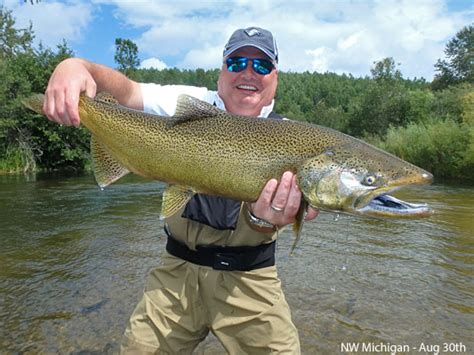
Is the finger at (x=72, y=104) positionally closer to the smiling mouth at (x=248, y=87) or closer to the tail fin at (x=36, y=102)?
the tail fin at (x=36, y=102)

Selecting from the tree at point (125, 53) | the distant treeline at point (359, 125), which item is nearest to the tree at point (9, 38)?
the distant treeline at point (359, 125)

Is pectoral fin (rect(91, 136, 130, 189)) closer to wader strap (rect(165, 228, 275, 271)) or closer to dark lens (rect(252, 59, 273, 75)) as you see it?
wader strap (rect(165, 228, 275, 271))

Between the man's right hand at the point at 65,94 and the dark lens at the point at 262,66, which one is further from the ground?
the dark lens at the point at 262,66

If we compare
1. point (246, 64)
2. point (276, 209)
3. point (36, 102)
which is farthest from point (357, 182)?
point (36, 102)

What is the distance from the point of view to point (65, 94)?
2.72m

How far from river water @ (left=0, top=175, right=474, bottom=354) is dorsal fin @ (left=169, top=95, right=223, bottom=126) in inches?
127

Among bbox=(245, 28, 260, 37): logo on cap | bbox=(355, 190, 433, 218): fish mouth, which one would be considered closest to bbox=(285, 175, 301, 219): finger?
bbox=(355, 190, 433, 218): fish mouth

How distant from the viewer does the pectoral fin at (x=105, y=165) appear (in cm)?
313

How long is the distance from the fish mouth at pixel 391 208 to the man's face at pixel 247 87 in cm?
135

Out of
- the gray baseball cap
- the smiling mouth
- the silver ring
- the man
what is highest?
the gray baseball cap

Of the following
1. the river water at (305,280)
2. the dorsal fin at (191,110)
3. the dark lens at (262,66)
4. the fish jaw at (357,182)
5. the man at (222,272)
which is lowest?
the river water at (305,280)

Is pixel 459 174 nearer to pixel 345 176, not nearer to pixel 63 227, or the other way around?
pixel 63 227

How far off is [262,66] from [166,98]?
83cm

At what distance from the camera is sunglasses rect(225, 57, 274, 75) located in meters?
3.36
